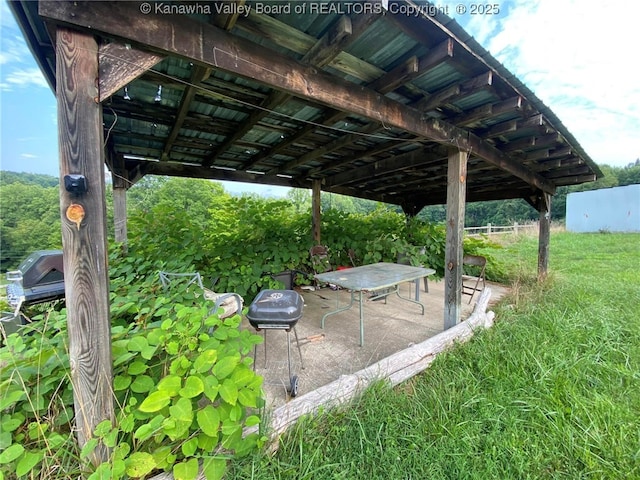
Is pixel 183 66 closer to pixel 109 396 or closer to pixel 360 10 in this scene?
pixel 360 10

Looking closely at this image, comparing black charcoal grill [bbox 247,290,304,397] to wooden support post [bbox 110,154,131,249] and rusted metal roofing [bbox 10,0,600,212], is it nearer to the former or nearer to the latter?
rusted metal roofing [bbox 10,0,600,212]

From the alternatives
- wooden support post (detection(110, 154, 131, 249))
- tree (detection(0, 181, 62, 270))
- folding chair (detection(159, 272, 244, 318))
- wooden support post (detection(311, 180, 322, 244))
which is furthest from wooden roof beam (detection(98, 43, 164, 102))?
wooden support post (detection(311, 180, 322, 244))

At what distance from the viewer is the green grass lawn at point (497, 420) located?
4.16 ft

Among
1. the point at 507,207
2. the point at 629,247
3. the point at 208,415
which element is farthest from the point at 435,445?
the point at 507,207

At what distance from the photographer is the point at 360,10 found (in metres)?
→ 1.22

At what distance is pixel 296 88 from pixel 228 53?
15.6 inches

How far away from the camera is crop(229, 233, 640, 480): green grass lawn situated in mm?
1267

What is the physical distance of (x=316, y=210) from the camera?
15.7ft

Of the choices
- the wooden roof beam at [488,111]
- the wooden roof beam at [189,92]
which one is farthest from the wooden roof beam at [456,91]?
the wooden roof beam at [189,92]

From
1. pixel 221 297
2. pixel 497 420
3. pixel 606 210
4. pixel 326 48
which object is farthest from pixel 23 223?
pixel 606 210

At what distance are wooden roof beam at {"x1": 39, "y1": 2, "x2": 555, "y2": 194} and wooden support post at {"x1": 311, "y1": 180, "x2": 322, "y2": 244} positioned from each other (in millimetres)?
2668

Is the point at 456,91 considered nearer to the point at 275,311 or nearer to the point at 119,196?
the point at 275,311

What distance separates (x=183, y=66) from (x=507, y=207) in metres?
33.1

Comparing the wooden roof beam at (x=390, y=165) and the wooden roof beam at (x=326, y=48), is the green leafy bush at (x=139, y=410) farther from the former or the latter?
the wooden roof beam at (x=390, y=165)
